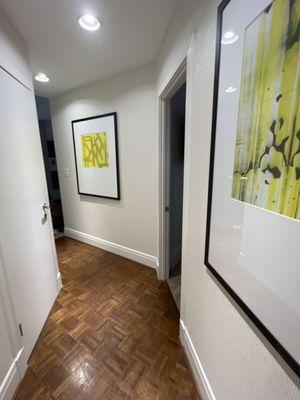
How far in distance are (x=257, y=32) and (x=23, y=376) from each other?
214 centimetres

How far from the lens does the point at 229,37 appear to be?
2.22 ft

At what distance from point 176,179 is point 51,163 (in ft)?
9.35

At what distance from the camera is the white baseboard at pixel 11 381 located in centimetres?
104

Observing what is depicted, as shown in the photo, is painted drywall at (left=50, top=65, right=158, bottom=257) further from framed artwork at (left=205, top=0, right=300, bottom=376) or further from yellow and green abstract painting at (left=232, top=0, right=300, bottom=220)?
yellow and green abstract painting at (left=232, top=0, right=300, bottom=220)

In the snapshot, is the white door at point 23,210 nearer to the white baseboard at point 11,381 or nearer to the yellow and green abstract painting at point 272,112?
the white baseboard at point 11,381

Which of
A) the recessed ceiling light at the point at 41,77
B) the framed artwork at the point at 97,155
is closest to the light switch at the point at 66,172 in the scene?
the framed artwork at the point at 97,155

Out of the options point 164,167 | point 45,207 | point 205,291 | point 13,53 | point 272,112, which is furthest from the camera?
point 164,167

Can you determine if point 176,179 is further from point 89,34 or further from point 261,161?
point 261,161

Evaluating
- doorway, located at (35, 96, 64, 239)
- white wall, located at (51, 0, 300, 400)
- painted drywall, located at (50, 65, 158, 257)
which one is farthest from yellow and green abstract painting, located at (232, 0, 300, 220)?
doorway, located at (35, 96, 64, 239)

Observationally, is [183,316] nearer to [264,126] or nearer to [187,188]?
[187,188]

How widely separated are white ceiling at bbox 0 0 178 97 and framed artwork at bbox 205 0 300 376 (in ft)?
2.87

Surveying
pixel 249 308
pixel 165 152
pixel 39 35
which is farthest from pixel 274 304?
pixel 39 35

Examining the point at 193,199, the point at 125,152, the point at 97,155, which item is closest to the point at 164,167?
the point at 125,152

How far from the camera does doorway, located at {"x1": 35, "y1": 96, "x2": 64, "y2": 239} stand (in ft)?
11.8
